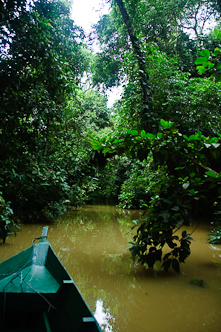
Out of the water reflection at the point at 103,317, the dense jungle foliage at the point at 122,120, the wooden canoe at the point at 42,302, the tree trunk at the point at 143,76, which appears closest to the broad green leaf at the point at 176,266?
the dense jungle foliage at the point at 122,120

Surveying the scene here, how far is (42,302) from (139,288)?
58.2 inches

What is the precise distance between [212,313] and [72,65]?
936 centimetres

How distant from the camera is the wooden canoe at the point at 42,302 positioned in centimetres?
152

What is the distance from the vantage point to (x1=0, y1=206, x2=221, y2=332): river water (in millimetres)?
2221

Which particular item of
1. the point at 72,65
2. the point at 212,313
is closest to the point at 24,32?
the point at 212,313

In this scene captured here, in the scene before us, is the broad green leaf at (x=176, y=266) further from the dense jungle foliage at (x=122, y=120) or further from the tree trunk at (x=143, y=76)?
the tree trunk at (x=143, y=76)

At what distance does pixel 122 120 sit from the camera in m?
6.81

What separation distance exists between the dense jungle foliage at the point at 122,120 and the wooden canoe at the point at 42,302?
1.27 m

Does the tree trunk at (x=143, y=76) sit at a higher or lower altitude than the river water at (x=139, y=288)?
Result: higher

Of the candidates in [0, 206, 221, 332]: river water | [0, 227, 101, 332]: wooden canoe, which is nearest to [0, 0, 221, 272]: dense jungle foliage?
[0, 206, 221, 332]: river water

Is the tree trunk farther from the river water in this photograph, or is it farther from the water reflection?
the water reflection

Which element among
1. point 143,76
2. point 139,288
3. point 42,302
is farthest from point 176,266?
point 143,76

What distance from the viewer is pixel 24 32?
12.5 feet

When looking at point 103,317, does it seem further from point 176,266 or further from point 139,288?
point 176,266
